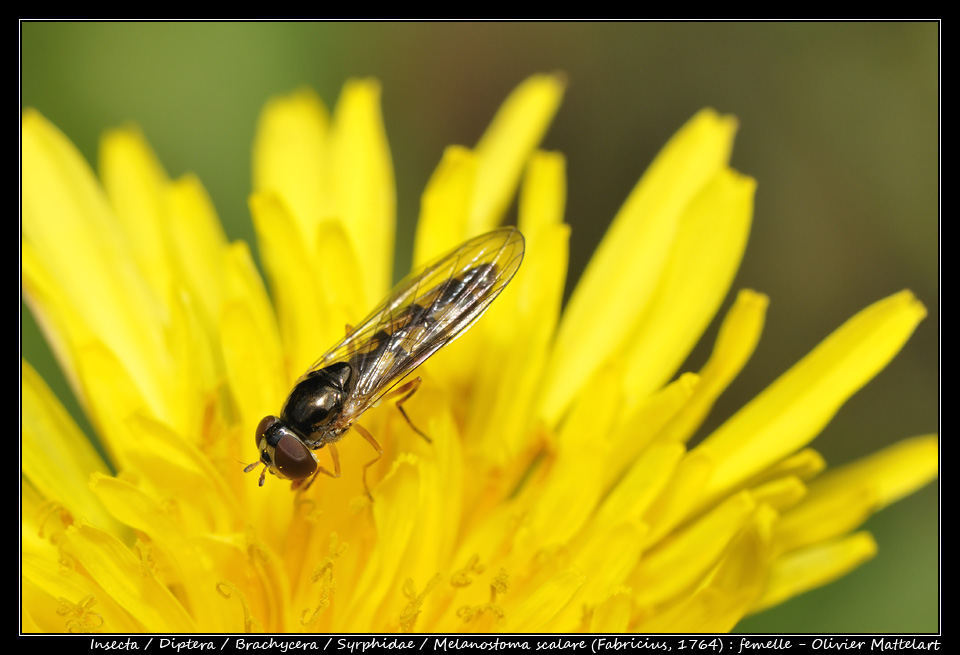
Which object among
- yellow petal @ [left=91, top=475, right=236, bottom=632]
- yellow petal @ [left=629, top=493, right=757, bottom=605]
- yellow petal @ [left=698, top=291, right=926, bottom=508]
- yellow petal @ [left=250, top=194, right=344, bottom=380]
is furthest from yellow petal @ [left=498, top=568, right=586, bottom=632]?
yellow petal @ [left=250, top=194, right=344, bottom=380]

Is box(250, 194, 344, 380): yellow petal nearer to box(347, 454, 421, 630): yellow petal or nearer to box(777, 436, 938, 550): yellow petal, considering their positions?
box(347, 454, 421, 630): yellow petal

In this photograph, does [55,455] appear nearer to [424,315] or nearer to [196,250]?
[196,250]

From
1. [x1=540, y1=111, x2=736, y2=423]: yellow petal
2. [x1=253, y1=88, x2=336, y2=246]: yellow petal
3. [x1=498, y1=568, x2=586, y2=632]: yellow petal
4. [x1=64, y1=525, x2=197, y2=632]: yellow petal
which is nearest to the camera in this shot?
[x1=64, y1=525, x2=197, y2=632]: yellow petal

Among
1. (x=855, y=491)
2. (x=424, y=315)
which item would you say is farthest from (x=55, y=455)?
(x=855, y=491)

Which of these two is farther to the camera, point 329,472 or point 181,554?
point 329,472

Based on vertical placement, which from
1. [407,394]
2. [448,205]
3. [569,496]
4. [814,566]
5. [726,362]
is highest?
[448,205]

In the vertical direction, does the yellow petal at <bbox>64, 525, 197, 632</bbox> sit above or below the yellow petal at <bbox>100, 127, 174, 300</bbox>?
below

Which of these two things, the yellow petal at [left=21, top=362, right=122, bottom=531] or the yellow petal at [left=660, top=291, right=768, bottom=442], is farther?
the yellow petal at [left=660, top=291, right=768, bottom=442]
